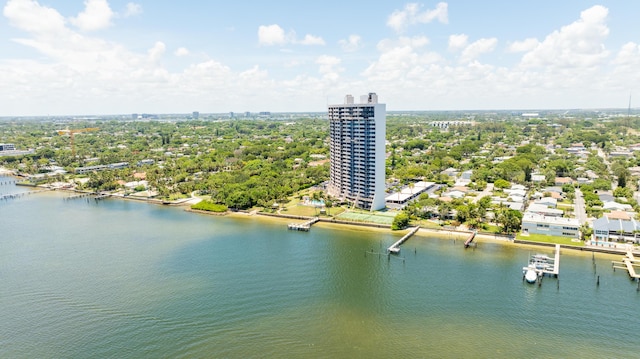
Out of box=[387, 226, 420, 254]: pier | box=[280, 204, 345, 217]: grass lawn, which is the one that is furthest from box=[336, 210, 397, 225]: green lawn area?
box=[387, 226, 420, 254]: pier

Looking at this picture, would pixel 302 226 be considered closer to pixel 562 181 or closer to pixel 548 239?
pixel 548 239

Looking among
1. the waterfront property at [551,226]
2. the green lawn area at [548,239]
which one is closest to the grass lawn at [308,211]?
the green lawn area at [548,239]

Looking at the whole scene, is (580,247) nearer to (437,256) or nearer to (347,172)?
(437,256)

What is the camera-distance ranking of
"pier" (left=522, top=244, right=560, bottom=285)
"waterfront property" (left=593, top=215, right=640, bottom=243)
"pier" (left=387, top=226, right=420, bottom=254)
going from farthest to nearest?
1. "waterfront property" (left=593, top=215, right=640, bottom=243)
2. "pier" (left=387, top=226, right=420, bottom=254)
3. "pier" (left=522, top=244, right=560, bottom=285)

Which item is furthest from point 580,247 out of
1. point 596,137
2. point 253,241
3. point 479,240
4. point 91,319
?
point 596,137

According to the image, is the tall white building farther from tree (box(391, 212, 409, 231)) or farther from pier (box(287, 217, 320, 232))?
pier (box(287, 217, 320, 232))

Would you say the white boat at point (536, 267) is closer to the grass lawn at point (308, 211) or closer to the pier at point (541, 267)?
the pier at point (541, 267)
